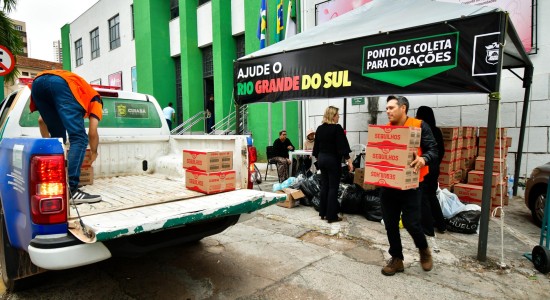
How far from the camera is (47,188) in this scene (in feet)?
7.41

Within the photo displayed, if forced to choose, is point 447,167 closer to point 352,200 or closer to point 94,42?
point 352,200

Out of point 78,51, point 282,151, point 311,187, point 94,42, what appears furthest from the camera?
point 78,51

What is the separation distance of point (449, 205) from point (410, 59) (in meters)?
2.23

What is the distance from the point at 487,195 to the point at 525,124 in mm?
3515

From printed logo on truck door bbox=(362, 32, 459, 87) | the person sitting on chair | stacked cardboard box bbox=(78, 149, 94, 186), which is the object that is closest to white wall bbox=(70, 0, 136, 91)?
the person sitting on chair

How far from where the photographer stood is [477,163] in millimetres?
6434

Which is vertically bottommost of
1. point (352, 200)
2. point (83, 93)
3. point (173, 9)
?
point (352, 200)

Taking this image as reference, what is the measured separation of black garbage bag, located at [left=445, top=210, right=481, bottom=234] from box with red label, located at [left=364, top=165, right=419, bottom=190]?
6.60 feet

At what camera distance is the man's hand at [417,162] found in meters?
3.20

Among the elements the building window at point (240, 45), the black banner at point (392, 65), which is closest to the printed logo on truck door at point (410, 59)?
the black banner at point (392, 65)

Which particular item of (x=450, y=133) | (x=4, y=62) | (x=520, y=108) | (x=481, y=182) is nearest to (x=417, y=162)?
(x=450, y=133)

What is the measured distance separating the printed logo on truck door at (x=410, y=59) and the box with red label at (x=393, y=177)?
4.84 feet

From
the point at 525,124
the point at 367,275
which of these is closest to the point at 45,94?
the point at 367,275

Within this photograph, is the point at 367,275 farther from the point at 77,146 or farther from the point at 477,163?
the point at 477,163
